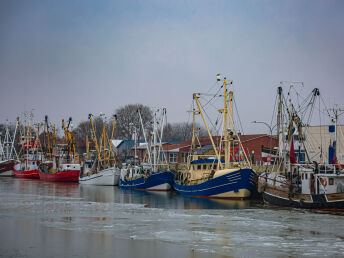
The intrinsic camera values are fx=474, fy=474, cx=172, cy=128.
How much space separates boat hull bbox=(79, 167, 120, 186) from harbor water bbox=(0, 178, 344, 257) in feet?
90.9

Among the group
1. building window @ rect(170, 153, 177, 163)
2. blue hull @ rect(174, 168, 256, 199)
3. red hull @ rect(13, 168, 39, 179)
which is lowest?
red hull @ rect(13, 168, 39, 179)

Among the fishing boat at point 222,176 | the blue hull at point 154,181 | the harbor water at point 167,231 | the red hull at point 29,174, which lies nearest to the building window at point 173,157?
the red hull at point 29,174

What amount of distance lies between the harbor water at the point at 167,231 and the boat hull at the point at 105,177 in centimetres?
2770

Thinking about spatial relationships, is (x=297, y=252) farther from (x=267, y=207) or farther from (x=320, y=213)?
(x=267, y=207)

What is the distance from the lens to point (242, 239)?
19.9 meters

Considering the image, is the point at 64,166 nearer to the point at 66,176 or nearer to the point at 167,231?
the point at 66,176

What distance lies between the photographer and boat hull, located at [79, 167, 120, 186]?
6078 centimetres

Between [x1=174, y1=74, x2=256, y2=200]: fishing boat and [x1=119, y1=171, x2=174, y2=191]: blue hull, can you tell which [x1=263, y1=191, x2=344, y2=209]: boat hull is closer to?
[x1=174, y1=74, x2=256, y2=200]: fishing boat

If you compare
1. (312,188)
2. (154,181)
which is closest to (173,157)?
(154,181)

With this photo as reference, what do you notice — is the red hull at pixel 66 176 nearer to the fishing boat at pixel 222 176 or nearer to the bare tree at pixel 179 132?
the fishing boat at pixel 222 176

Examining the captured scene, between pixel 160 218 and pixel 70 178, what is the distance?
155 feet

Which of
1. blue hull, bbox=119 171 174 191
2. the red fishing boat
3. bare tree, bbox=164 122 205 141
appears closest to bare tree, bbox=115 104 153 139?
bare tree, bbox=164 122 205 141

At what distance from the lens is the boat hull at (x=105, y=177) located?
60781 millimetres

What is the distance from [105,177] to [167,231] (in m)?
40.5
